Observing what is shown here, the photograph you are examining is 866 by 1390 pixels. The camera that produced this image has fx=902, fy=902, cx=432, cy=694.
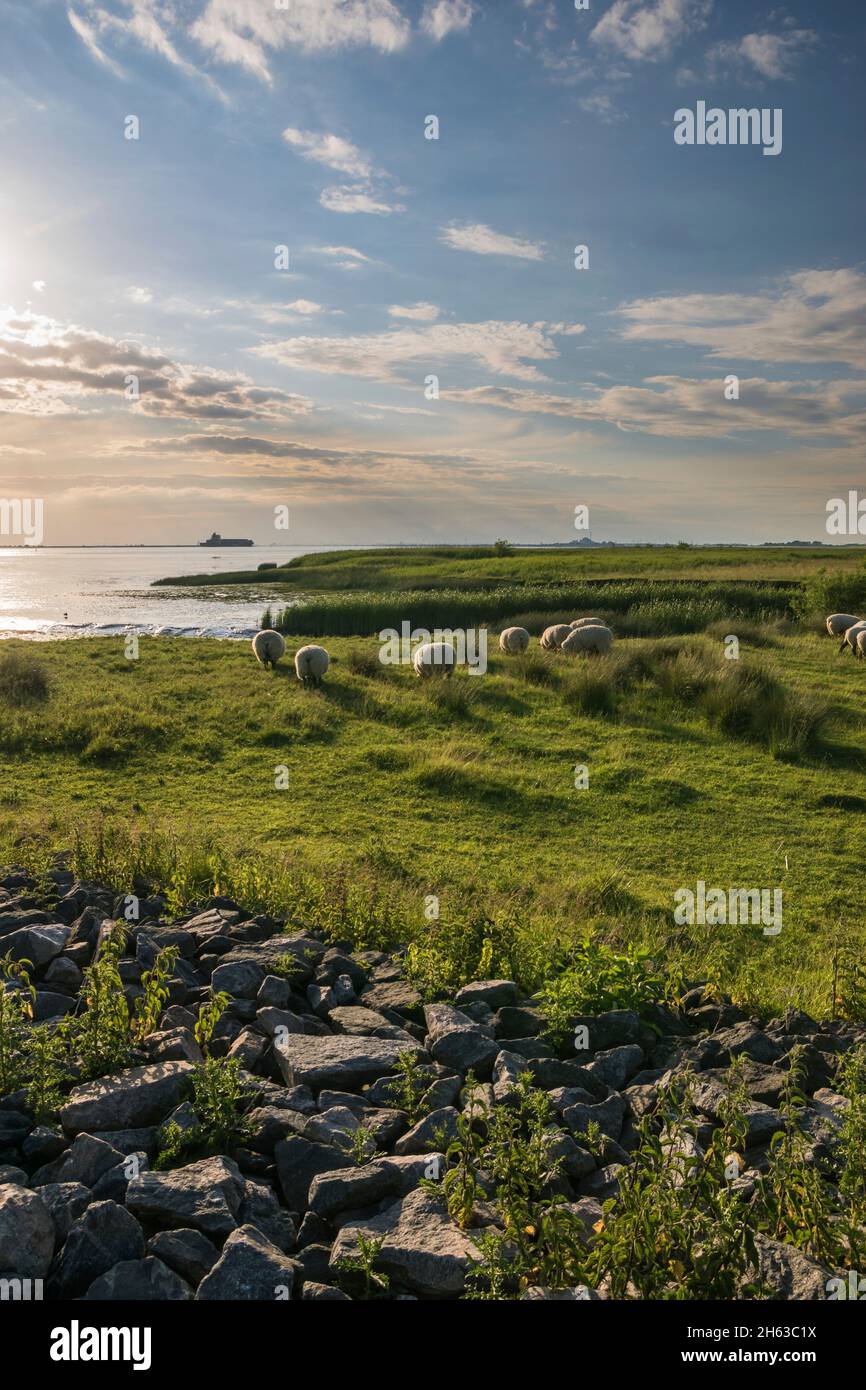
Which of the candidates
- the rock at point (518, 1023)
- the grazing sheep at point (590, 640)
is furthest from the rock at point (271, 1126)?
the grazing sheep at point (590, 640)

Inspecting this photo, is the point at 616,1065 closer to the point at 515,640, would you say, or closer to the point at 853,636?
the point at 515,640

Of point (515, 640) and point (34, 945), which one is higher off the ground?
point (515, 640)

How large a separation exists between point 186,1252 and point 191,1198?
11.3 inches

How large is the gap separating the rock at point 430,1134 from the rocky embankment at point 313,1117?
1cm

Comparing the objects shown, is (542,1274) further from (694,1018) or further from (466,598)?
(466,598)

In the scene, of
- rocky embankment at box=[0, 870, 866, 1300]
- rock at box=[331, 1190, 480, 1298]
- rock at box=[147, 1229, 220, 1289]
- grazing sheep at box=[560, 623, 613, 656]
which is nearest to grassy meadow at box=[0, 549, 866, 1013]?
grazing sheep at box=[560, 623, 613, 656]

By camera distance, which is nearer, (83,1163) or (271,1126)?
(83,1163)

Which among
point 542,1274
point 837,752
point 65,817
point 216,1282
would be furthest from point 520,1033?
point 837,752

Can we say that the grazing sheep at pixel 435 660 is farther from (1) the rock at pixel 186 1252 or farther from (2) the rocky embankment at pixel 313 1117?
(1) the rock at pixel 186 1252

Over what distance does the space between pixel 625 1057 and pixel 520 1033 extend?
2.48ft

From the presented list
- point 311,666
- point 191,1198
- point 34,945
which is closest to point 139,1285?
point 191,1198

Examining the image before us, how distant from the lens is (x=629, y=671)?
2406 centimetres

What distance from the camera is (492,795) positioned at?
15.5 m

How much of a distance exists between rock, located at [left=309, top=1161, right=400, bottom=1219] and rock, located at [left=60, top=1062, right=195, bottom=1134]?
105 cm
